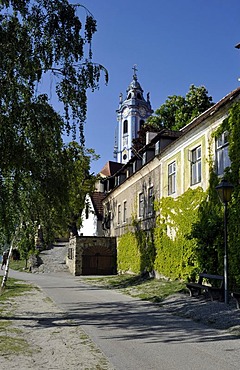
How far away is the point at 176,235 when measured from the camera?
2128cm

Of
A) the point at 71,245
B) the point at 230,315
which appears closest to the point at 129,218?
the point at 71,245

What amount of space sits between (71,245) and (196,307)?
24.8 m

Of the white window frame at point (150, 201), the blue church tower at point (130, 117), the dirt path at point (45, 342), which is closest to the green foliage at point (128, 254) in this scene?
the white window frame at point (150, 201)

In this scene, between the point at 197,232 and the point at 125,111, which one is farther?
the point at 125,111

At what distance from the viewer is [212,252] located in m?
17.2

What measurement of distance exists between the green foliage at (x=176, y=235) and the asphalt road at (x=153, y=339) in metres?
5.27

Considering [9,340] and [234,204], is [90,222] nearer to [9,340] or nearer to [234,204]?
[234,204]

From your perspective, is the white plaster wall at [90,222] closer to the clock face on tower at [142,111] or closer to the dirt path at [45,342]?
the dirt path at [45,342]

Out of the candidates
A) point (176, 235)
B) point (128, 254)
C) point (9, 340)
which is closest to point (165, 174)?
point (176, 235)

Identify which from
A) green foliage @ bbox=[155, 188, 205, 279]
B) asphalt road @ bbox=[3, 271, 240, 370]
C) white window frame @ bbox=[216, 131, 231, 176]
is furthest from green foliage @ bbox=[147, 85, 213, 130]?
asphalt road @ bbox=[3, 271, 240, 370]

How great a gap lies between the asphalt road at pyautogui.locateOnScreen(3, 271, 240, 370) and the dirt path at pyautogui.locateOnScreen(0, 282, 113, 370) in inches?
11.9

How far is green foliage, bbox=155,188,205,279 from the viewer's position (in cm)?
1925

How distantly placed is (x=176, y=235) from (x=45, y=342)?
13.0 meters

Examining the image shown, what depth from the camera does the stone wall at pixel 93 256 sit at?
112 ft
